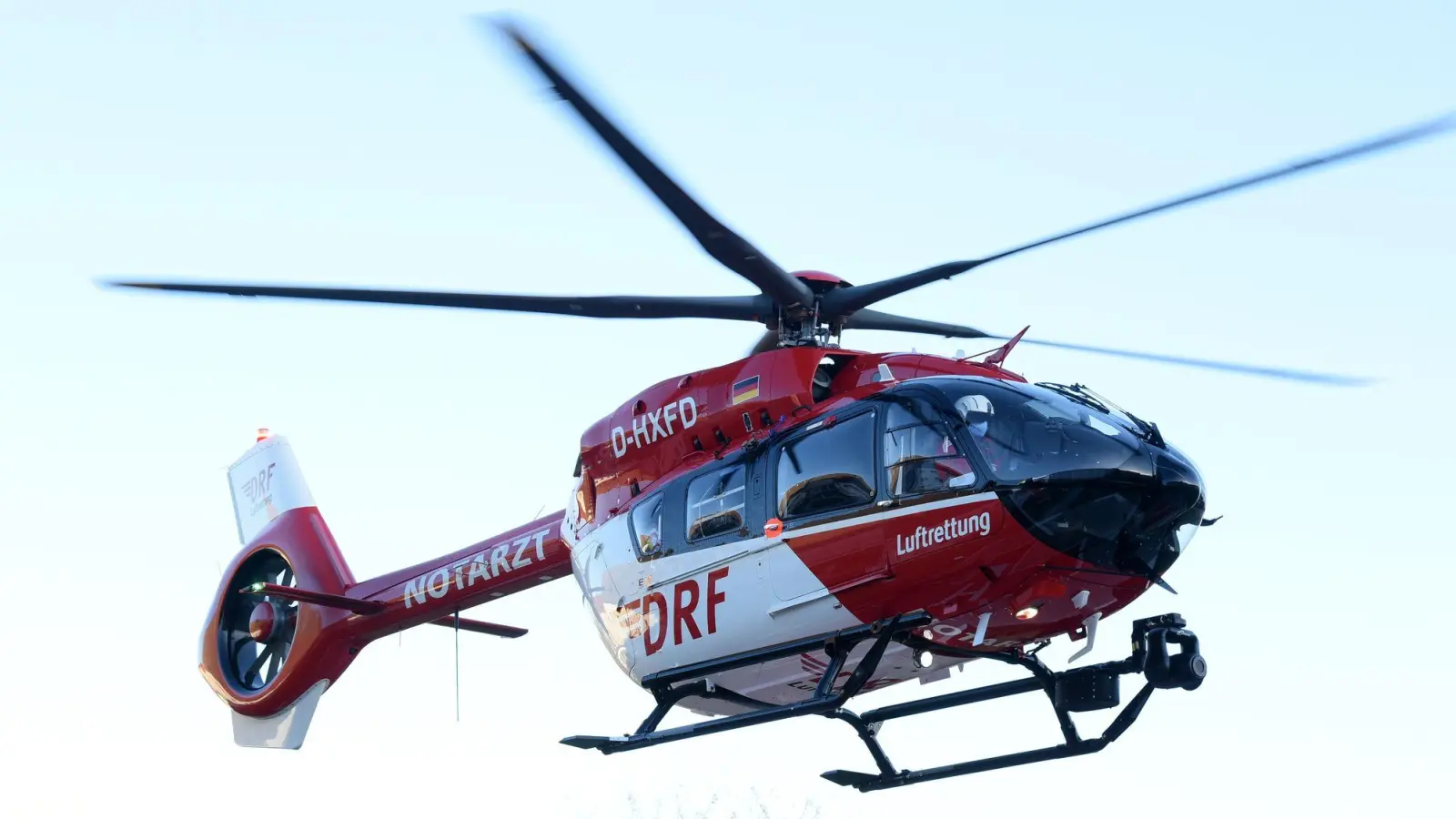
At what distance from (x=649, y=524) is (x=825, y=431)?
2399 millimetres

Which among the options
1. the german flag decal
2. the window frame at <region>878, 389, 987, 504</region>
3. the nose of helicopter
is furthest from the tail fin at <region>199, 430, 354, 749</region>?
the nose of helicopter

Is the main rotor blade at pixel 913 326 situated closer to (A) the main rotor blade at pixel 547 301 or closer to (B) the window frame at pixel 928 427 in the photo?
(A) the main rotor blade at pixel 547 301

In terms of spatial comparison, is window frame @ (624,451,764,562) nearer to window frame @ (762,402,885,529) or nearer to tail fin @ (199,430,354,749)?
window frame @ (762,402,885,529)

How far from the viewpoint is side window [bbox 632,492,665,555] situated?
14.7m

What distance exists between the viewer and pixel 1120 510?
12133 mm

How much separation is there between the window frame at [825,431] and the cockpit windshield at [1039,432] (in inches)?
24.1

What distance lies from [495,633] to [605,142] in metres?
9.10

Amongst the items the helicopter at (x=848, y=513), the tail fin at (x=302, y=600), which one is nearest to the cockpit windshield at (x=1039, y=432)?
the helicopter at (x=848, y=513)

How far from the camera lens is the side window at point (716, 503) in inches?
547

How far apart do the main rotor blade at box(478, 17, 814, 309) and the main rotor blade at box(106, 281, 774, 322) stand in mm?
449

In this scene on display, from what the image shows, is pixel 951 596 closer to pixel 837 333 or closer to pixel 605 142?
pixel 837 333

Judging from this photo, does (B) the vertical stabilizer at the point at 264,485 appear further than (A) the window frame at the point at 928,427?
Yes

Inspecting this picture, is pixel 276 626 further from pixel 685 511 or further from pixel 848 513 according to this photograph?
pixel 848 513

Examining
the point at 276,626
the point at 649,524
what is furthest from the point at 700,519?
the point at 276,626
